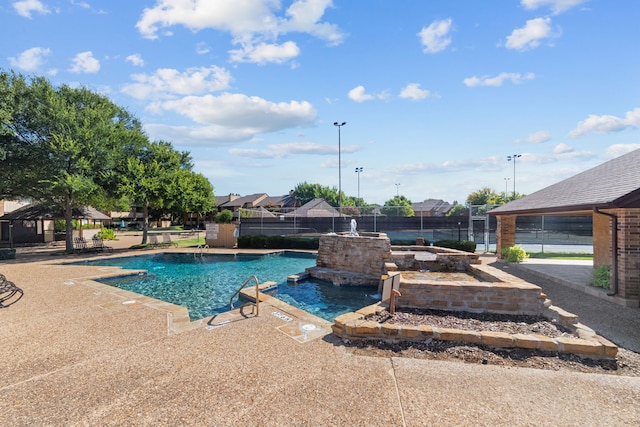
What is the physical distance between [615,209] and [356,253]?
742cm

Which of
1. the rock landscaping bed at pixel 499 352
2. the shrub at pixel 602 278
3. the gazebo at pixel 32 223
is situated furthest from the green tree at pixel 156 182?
the shrub at pixel 602 278

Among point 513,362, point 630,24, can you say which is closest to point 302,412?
point 513,362

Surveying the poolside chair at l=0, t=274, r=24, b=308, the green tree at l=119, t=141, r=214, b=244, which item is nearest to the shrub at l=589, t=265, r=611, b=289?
the poolside chair at l=0, t=274, r=24, b=308

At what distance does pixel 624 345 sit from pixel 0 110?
22890 mm

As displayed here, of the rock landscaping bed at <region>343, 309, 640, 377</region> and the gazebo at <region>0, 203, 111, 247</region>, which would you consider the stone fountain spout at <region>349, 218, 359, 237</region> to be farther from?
the gazebo at <region>0, 203, 111, 247</region>

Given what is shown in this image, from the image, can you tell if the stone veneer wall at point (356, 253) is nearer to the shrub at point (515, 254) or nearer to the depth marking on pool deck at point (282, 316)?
the depth marking on pool deck at point (282, 316)

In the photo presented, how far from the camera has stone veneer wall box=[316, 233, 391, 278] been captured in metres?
11.2

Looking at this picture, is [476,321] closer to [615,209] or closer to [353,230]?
[615,209]

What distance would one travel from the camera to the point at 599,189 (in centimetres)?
865

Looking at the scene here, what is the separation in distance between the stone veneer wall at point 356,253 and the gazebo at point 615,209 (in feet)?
18.3

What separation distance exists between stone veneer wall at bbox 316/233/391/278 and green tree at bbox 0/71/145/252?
13.0m

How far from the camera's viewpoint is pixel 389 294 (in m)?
6.73

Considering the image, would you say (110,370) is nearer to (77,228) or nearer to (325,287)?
(325,287)

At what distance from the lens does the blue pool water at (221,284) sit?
28.9ft
